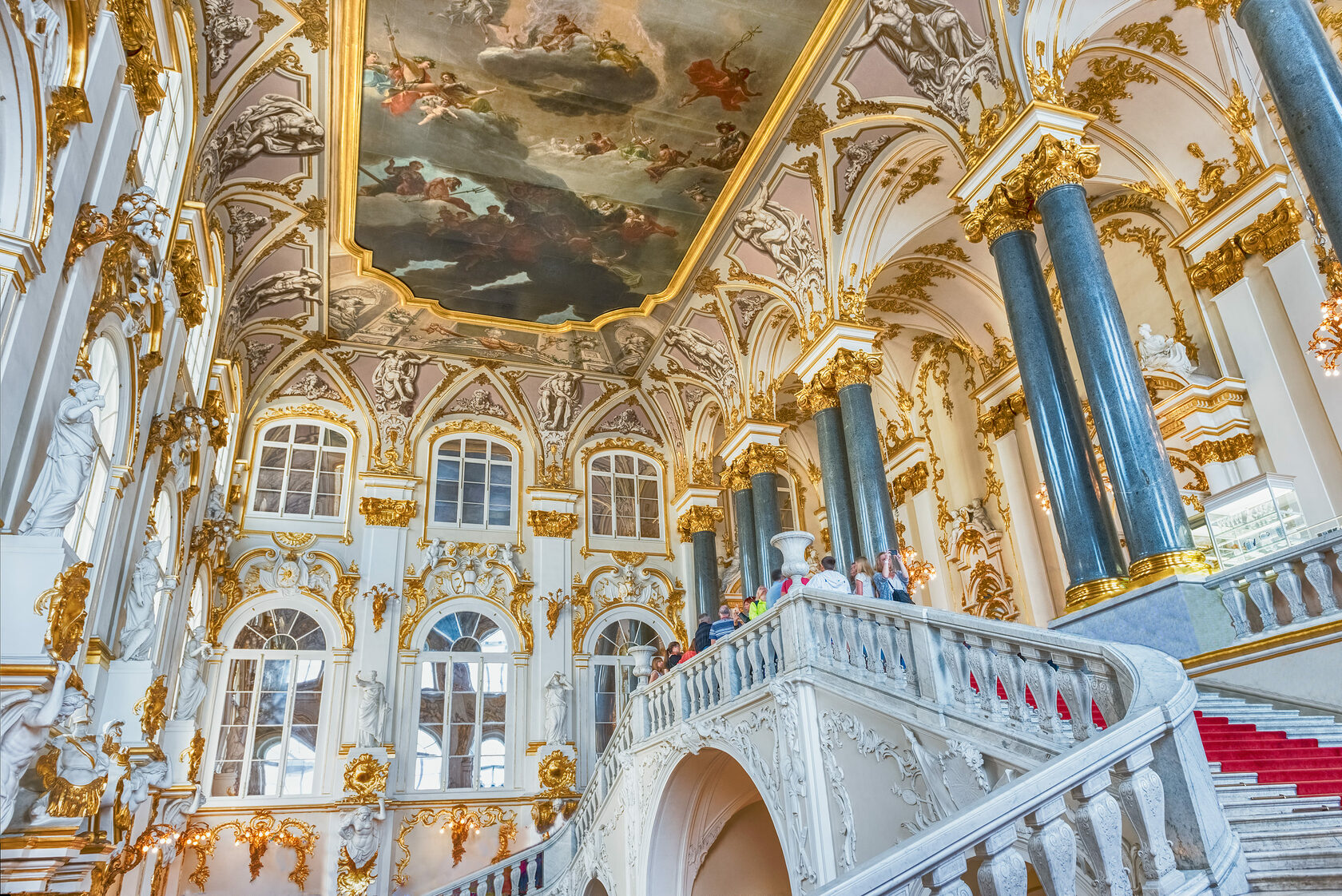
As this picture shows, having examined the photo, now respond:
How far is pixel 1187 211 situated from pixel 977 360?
4.63 metres

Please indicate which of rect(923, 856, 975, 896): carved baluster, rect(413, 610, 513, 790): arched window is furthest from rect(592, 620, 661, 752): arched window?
→ rect(923, 856, 975, 896): carved baluster

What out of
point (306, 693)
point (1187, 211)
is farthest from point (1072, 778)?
point (306, 693)

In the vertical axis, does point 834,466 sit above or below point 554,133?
below

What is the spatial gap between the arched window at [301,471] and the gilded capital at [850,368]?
10.1 m

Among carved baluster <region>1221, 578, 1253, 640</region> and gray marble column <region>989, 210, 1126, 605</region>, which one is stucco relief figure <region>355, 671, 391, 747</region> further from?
carved baluster <region>1221, 578, 1253, 640</region>

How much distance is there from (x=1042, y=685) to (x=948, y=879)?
2.11 m

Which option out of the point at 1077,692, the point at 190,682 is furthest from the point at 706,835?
the point at 190,682

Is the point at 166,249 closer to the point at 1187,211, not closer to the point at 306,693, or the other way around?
the point at 306,693

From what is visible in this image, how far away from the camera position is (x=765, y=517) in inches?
621

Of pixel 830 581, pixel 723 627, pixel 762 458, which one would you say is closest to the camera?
pixel 830 581

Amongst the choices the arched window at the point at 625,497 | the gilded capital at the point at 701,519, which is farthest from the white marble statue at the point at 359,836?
the gilded capital at the point at 701,519

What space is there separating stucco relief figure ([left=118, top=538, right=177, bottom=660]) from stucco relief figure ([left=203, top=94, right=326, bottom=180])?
5218 millimetres

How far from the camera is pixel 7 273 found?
530 cm

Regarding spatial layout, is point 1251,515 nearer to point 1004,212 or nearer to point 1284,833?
point 1004,212
